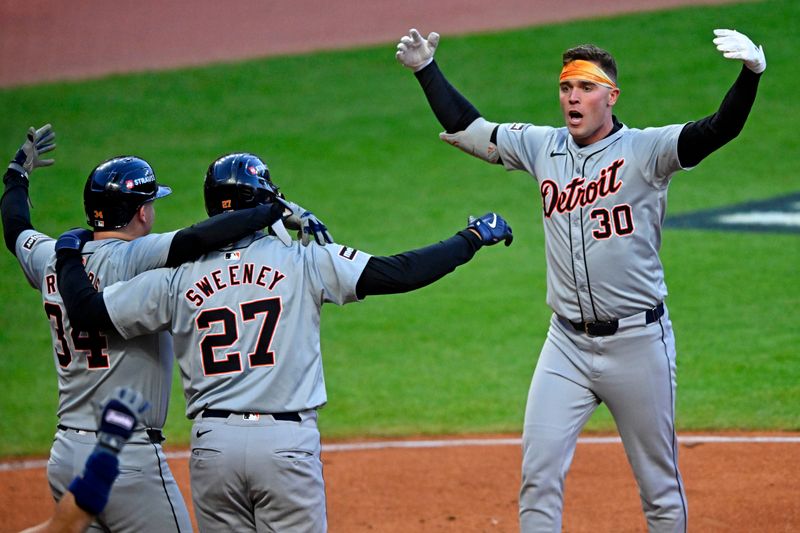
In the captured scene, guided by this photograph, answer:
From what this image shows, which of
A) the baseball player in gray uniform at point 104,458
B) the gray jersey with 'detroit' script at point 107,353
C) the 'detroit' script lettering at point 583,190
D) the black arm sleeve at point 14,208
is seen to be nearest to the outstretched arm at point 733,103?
the 'detroit' script lettering at point 583,190

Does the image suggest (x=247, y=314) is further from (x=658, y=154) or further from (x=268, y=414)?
(x=658, y=154)

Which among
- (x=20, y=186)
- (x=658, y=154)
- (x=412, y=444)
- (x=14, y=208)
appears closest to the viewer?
(x=658, y=154)

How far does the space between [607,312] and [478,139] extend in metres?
0.99

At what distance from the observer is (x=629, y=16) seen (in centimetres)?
1959

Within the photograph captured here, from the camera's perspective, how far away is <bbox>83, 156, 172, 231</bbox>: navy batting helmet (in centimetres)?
476

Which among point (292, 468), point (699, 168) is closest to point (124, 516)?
point (292, 468)

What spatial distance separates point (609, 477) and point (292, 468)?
3135 millimetres

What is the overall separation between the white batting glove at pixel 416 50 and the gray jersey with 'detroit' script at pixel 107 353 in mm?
1401

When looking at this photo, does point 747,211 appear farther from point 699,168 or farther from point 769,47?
point 769,47

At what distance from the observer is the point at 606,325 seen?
5023mm

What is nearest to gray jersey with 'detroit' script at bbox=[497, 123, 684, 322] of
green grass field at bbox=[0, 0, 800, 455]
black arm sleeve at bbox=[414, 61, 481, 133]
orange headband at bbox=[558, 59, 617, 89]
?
orange headband at bbox=[558, 59, 617, 89]

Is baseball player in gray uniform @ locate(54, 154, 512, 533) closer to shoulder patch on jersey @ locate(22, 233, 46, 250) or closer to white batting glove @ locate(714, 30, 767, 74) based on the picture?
shoulder patch on jersey @ locate(22, 233, 46, 250)

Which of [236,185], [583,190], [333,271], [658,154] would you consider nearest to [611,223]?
[583,190]

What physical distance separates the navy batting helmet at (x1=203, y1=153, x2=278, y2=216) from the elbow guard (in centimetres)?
105
